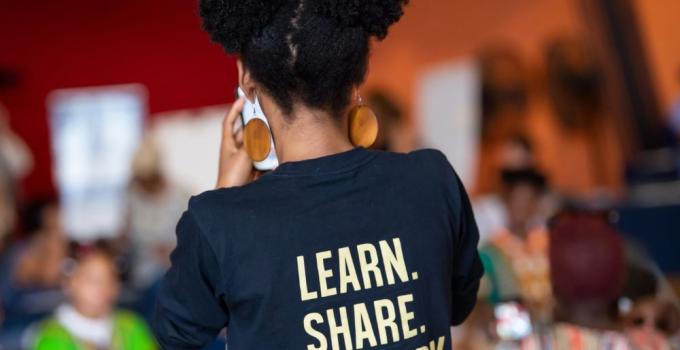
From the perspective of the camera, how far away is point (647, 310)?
2783 mm

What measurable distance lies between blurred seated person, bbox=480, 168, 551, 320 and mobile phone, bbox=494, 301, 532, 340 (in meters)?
0.55

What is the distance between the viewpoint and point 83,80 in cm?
891

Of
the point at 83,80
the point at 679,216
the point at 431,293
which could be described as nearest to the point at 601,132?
the point at 679,216

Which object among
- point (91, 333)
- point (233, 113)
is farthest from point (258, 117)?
point (91, 333)

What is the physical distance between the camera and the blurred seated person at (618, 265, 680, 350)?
2674mm

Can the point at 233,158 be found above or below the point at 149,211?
above

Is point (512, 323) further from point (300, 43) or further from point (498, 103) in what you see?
point (498, 103)

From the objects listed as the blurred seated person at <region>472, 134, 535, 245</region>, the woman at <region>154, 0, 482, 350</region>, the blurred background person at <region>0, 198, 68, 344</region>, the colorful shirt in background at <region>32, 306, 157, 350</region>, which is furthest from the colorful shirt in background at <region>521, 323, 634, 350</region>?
the blurred seated person at <region>472, 134, 535, 245</region>

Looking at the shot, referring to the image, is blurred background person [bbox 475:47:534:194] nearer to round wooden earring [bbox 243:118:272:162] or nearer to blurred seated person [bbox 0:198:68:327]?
blurred seated person [bbox 0:198:68:327]

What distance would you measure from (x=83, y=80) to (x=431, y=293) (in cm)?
769

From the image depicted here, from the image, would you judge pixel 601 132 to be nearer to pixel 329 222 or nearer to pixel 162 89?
pixel 162 89

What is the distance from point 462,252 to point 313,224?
0.28 meters

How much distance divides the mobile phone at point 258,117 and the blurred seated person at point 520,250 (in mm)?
2022

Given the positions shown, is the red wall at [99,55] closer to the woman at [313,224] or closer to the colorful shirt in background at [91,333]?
the colorful shirt in background at [91,333]
